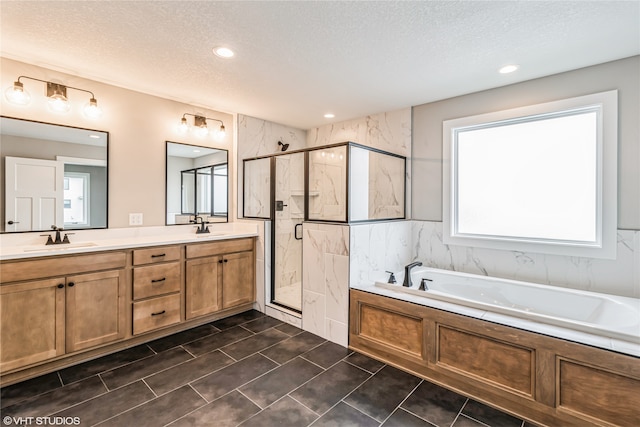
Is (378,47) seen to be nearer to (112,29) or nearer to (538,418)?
(112,29)

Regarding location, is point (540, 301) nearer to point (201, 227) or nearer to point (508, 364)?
point (508, 364)

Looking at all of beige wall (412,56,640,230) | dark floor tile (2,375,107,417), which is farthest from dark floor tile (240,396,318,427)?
beige wall (412,56,640,230)

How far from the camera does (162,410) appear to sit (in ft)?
6.04

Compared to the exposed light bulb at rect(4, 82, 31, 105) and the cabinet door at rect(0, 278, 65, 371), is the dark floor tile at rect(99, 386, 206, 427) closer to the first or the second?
the cabinet door at rect(0, 278, 65, 371)

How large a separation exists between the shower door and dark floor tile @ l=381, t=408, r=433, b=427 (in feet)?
5.30

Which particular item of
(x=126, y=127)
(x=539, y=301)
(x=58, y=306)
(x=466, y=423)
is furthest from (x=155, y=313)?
(x=539, y=301)

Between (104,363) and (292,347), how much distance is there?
153 cm

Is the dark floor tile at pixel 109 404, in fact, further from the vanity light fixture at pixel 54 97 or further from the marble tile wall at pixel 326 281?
the vanity light fixture at pixel 54 97

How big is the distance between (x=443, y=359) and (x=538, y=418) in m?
0.58

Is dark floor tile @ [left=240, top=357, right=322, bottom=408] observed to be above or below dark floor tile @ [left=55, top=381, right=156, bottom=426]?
below

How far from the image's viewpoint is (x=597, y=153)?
2459 millimetres

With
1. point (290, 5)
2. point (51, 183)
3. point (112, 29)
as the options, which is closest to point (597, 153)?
point (290, 5)

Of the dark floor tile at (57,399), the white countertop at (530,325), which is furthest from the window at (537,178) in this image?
the dark floor tile at (57,399)

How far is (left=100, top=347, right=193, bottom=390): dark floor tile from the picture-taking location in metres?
2.16
